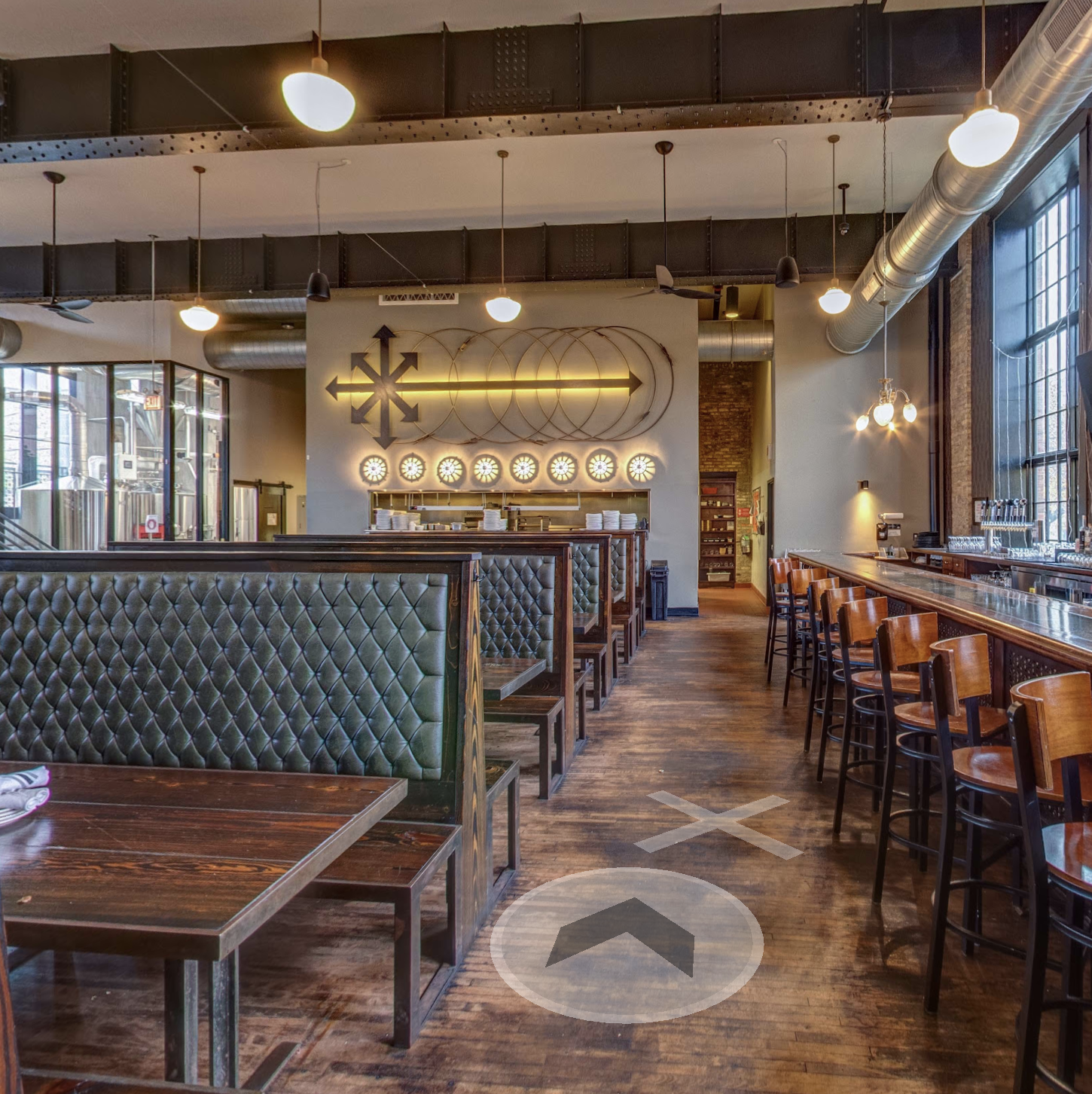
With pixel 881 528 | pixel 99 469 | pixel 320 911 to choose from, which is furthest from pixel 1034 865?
pixel 99 469

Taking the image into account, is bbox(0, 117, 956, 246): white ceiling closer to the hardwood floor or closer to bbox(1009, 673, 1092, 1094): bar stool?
the hardwood floor

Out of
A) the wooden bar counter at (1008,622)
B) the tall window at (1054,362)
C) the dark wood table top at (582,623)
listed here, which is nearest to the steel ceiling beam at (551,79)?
the tall window at (1054,362)

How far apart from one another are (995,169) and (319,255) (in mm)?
7208

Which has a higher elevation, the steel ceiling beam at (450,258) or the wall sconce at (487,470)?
the steel ceiling beam at (450,258)

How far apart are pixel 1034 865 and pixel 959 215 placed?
614 cm

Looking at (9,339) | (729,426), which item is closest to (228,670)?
(9,339)

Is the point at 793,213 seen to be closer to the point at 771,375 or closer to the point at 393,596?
the point at 771,375

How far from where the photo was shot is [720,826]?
127 inches

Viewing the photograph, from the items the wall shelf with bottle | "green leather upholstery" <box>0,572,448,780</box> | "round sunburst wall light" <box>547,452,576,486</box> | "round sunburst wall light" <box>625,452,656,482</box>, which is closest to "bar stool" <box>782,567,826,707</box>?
"green leather upholstery" <box>0,572,448,780</box>

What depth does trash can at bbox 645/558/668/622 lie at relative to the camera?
34.6 feet

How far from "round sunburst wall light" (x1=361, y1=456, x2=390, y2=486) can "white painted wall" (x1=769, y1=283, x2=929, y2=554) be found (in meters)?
5.84

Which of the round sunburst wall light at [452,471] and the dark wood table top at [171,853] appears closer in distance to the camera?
the dark wood table top at [171,853]

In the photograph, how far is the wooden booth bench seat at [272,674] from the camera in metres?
2.17

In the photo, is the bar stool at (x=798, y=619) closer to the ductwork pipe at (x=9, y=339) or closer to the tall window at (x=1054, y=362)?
the tall window at (x=1054, y=362)
